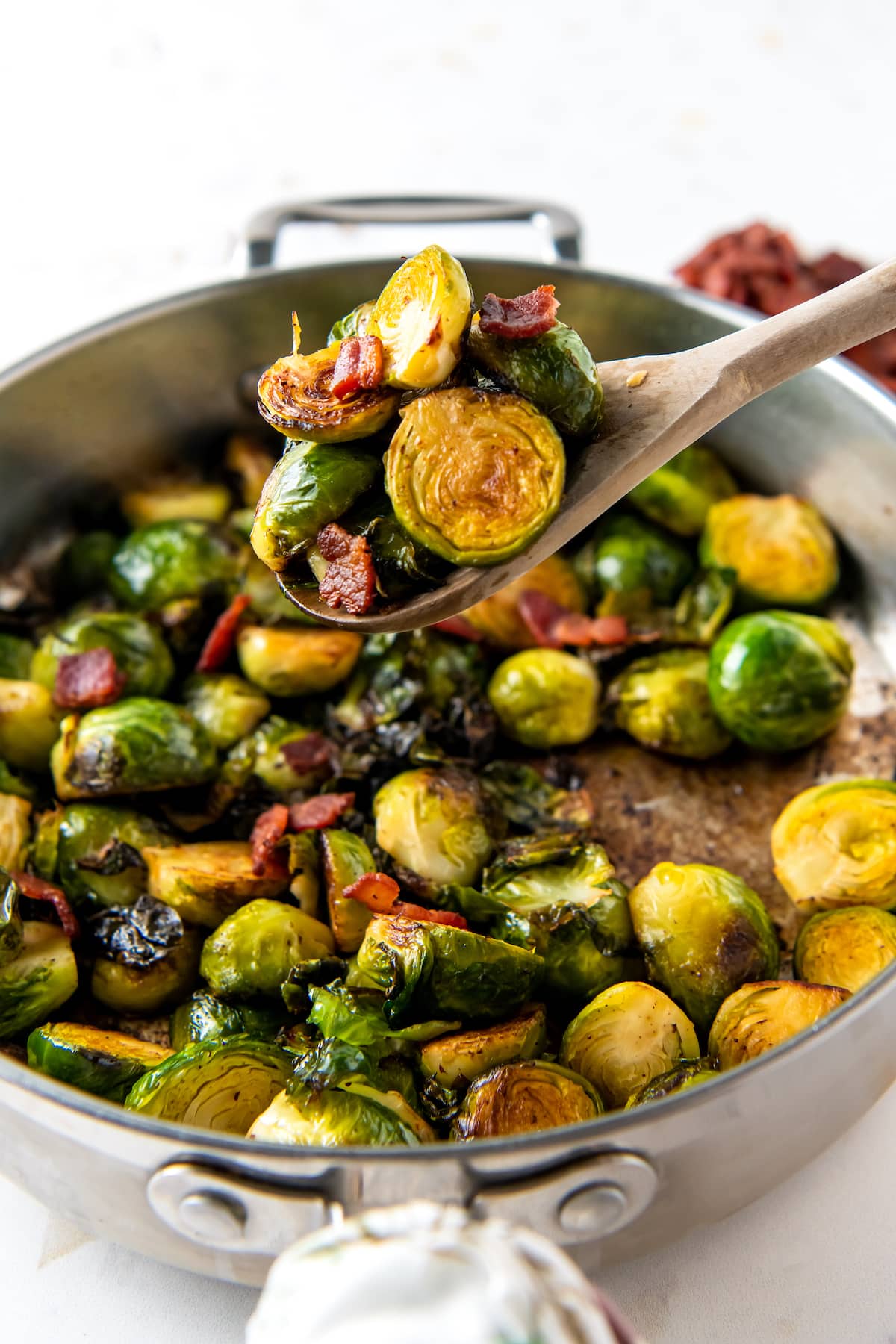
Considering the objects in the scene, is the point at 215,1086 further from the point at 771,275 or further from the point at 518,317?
the point at 771,275

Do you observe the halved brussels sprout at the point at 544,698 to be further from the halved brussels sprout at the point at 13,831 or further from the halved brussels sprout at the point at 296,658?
the halved brussels sprout at the point at 13,831

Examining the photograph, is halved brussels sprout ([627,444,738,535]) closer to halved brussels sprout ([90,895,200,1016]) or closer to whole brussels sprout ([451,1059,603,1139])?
whole brussels sprout ([451,1059,603,1139])

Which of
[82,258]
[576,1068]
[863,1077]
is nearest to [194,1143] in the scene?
[576,1068]

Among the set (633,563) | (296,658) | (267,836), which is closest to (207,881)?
(267,836)

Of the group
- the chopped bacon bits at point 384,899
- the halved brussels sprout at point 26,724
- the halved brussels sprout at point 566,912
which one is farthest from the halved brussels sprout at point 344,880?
the halved brussels sprout at point 26,724


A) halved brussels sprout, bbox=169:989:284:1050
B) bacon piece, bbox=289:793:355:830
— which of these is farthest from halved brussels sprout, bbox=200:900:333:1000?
bacon piece, bbox=289:793:355:830
